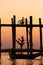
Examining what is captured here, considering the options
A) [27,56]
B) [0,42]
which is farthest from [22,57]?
[0,42]

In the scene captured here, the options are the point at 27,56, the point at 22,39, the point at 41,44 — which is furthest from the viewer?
the point at 22,39

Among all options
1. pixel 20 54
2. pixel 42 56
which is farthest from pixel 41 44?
pixel 20 54

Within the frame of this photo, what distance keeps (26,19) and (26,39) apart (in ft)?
7.20

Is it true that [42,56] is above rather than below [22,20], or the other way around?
below

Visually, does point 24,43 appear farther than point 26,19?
Yes

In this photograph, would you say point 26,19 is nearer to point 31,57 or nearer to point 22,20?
point 22,20

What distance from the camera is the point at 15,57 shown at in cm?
2548

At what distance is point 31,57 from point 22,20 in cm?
261

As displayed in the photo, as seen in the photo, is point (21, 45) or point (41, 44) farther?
point (21, 45)

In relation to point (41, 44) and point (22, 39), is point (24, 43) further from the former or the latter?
point (41, 44)

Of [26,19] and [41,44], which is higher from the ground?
[26,19]

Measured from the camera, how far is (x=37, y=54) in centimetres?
2622

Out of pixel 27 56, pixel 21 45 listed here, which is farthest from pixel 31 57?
pixel 21 45

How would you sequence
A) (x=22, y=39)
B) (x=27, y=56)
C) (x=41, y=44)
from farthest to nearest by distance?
1. (x=22, y=39)
2. (x=27, y=56)
3. (x=41, y=44)
